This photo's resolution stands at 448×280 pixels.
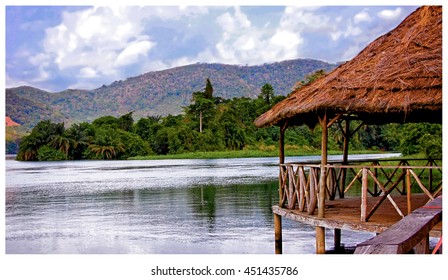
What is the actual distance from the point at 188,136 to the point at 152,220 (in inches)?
1587

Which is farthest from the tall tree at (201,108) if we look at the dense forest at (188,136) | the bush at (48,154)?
the bush at (48,154)

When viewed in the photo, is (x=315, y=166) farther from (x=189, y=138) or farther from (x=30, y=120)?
(x=30, y=120)

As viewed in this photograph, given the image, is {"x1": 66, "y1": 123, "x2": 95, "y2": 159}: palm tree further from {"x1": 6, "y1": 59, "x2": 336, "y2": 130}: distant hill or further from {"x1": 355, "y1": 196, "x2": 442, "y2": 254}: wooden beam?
{"x1": 355, "y1": 196, "x2": 442, "y2": 254}: wooden beam

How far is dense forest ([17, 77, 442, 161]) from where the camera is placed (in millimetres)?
53344

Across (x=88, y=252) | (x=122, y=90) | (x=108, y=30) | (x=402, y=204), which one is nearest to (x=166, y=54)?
(x=108, y=30)

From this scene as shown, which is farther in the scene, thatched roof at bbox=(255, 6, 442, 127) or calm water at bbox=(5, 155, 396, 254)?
calm water at bbox=(5, 155, 396, 254)

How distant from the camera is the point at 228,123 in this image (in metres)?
55.3

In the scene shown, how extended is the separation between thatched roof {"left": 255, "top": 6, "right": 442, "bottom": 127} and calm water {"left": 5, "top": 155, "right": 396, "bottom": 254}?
3191 mm

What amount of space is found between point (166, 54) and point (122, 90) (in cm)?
4439

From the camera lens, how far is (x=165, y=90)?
85.1 meters

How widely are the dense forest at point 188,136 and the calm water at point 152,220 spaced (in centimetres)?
2894

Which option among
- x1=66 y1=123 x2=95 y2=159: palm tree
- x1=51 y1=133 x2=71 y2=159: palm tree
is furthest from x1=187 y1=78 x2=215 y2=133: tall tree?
x1=51 y1=133 x2=71 y2=159: palm tree

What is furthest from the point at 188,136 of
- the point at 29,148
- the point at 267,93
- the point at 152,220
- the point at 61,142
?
the point at 152,220

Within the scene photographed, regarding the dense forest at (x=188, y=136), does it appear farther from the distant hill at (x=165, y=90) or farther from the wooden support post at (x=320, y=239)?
the wooden support post at (x=320, y=239)
